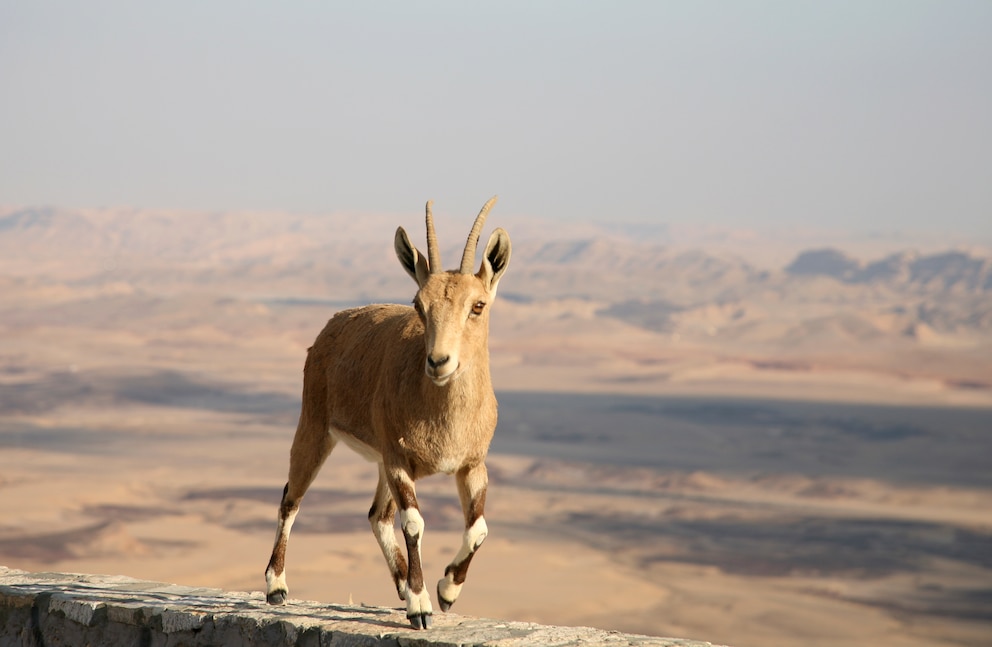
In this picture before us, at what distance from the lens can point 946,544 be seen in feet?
346

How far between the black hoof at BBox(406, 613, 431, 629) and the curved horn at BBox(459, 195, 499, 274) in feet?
7.78

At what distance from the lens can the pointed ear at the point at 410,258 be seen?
840 cm

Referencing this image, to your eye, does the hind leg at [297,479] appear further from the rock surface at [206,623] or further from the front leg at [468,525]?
the front leg at [468,525]

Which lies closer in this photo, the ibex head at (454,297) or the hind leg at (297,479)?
the ibex head at (454,297)

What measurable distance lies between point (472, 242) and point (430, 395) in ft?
3.49

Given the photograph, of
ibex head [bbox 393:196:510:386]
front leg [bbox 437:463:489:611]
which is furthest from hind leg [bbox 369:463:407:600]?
ibex head [bbox 393:196:510:386]

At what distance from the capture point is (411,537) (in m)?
8.40

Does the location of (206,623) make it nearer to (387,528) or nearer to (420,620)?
(387,528)

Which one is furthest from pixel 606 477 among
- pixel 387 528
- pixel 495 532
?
pixel 387 528

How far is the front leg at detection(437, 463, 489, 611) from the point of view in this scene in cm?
863

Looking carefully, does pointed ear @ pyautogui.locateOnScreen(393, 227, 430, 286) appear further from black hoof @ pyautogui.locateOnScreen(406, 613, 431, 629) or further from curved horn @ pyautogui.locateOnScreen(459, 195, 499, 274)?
black hoof @ pyautogui.locateOnScreen(406, 613, 431, 629)

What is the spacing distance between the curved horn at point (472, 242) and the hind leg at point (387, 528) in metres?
2.14

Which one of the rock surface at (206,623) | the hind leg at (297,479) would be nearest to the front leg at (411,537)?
the rock surface at (206,623)

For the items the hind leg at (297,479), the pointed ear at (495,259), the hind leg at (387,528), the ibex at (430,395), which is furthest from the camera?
the hind leg at (297,479)
